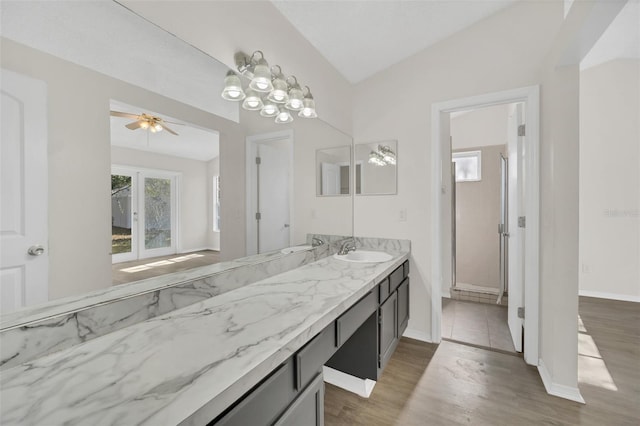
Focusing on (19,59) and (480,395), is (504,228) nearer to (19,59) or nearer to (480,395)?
(480,395)

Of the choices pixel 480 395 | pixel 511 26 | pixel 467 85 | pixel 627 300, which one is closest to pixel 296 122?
pixel 467 85

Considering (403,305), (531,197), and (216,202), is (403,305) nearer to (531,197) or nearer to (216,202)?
(531,197)

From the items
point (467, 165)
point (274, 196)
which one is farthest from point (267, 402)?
point (467, 165)

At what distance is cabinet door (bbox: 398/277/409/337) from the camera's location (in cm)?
222

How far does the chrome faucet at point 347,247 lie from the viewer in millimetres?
2398

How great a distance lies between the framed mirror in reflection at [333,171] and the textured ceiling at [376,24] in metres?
0.78

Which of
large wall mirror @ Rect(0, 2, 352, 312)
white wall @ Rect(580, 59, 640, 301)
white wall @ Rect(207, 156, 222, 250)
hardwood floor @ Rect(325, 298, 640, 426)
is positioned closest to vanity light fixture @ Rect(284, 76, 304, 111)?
large wall mirror @ Rect(0, 2, 352, 312)

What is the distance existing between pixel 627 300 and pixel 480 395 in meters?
3.20

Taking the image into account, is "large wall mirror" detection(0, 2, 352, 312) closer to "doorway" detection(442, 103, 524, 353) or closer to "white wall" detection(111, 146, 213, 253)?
"white wall" detection(111, 146, 213, 253)

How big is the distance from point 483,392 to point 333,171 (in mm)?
1942

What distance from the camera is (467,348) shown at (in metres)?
2.38

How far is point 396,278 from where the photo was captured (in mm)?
2162

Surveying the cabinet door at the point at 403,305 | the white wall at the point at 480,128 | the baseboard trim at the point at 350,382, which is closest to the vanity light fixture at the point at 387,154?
the cabinet door at the point at 403,305

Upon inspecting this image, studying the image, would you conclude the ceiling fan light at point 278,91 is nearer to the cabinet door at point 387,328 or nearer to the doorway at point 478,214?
the cabinet door at point 387,328
